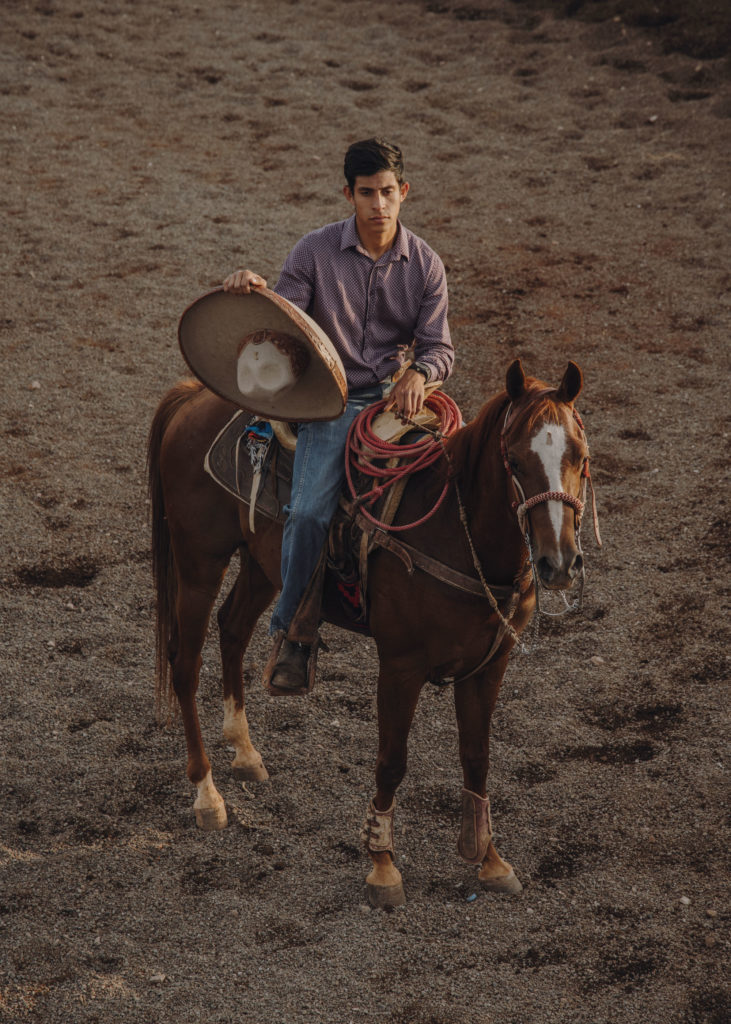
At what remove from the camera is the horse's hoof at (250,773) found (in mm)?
4578

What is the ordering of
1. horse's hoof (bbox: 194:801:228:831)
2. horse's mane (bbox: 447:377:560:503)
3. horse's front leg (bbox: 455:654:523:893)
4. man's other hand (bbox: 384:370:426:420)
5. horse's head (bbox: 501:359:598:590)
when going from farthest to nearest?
horse's hoof (bbox: 194:801:228:831), horse's front leg (bbox: 455:654:523:893), man's other hand (bbox: 384:370:426:420), horse's mane (bbox: 447:377:560:503), horse's head (bbox: 501:359:598:590)

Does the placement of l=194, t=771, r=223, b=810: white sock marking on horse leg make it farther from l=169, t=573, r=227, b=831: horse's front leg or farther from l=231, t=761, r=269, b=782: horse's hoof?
l=231, t=761, r=269, b=782: horse's hoof

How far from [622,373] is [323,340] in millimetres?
4704

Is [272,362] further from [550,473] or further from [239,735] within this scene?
[239,735]

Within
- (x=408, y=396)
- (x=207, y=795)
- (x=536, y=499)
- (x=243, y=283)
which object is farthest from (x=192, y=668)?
(x=536, y=499)

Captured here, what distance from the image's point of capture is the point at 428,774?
14.9 ft

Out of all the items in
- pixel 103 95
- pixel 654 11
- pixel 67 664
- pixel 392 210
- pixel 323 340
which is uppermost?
pixel 654 11

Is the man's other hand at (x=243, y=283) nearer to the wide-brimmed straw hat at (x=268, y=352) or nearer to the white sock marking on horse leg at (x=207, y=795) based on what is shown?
the wide-brimmed straw hat at (x=268, y=352)

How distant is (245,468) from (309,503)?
48cm

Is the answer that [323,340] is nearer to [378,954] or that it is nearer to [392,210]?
[392,210]

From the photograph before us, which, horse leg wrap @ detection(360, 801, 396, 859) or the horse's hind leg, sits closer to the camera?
horse leg wrap @ detection(360, 801, 396, 859)

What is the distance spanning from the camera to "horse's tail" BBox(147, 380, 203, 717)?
14.9 ft

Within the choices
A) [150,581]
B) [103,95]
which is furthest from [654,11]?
[150,581]

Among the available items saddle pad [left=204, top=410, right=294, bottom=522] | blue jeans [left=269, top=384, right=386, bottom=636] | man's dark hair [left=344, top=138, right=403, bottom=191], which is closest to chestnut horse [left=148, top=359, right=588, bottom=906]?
saddle pad [left=204, top=410, right=294, bottom=522]
